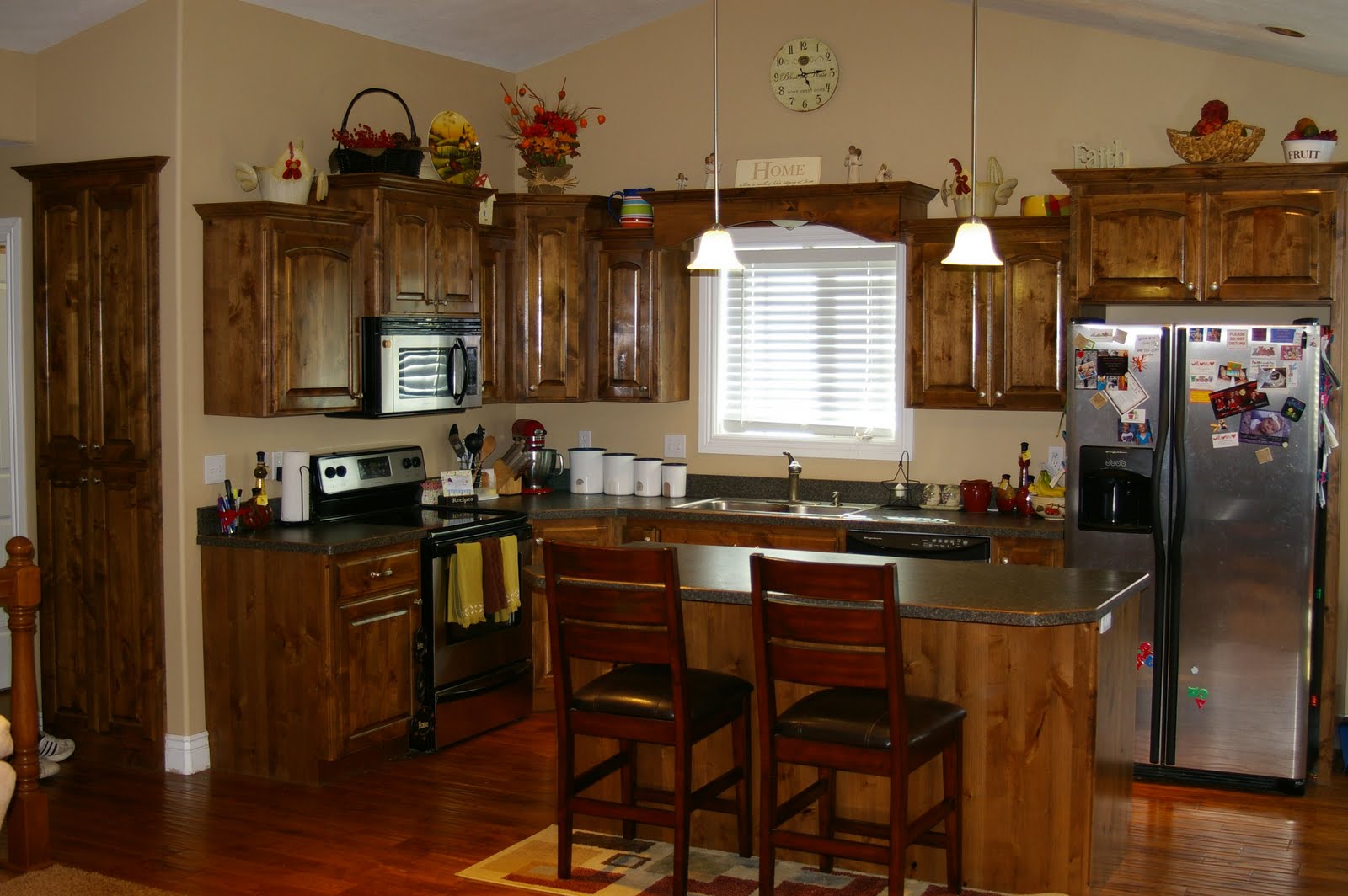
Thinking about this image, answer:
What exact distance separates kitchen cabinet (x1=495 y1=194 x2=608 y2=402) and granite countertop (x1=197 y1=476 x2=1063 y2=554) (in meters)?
0.58

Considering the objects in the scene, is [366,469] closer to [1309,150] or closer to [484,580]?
[484,580]

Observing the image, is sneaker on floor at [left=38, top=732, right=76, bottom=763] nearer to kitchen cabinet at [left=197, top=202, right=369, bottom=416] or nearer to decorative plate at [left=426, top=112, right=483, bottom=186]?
kitchen cabinet at [left=197, top=202, right=369, bottom=416]

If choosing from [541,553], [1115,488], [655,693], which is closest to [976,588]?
[655,693]

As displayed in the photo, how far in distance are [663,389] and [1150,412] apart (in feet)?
7.51

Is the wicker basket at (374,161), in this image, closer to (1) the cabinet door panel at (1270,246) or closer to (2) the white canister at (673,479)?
(2) the white canister at (673,479)

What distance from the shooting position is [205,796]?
15.9ft

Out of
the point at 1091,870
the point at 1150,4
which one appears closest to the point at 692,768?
the point at 1091,870

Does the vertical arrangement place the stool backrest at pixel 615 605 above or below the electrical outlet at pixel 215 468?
below

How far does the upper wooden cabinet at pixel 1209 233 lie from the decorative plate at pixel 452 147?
2459mm

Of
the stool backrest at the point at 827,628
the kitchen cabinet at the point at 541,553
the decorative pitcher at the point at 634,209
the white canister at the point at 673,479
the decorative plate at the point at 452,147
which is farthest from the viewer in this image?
the white canister at the point at 673,479

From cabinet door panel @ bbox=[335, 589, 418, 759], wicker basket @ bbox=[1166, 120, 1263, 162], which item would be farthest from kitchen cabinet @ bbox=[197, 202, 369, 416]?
wicker basket @ bbox=[1166, 120, 1263, 162]

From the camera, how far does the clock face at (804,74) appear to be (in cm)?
620

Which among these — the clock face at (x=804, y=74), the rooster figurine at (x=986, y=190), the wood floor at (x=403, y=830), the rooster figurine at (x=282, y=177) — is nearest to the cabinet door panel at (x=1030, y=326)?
the rooster figurine at (x=986, y=190)

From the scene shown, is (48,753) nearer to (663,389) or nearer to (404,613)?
(404,613)
